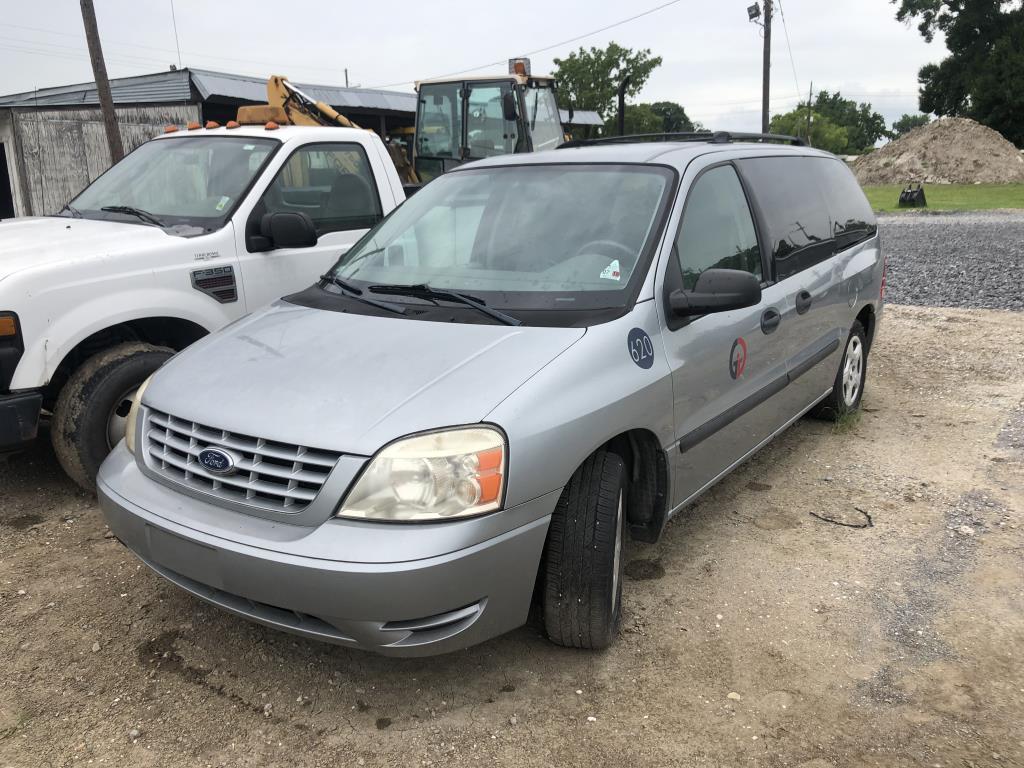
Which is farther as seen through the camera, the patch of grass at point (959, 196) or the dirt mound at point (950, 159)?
the dirt mound at point (950, 159)

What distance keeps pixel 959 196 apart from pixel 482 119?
25.1 meters

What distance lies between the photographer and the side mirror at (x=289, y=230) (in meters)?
4.68

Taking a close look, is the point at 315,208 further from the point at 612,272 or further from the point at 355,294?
the point at 612,272

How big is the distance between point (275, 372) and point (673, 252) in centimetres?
159

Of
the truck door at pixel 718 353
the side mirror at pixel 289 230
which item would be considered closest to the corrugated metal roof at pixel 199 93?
the side mirror at pixel 289 230

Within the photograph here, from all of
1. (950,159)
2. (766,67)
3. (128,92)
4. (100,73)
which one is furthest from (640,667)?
(950,159)

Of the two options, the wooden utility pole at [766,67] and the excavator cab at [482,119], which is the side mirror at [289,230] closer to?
the excavator cab at [482,119]

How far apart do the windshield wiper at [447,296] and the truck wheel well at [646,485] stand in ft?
2.07

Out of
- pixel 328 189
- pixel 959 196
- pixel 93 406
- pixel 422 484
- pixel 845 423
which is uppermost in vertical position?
pixel 328 189

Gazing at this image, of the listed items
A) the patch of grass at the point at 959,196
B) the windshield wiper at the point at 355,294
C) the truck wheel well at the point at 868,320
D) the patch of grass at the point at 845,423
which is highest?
the windshield wiper at the point at 355,294

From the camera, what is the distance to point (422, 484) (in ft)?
8.07

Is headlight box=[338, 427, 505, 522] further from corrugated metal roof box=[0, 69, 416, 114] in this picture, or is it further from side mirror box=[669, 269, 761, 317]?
corrugated metal roof box=[0, 69, 416, 114]

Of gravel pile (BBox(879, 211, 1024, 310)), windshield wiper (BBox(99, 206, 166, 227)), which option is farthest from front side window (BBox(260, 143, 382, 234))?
gravel pile (BBox(879, 211, 1024, 310))

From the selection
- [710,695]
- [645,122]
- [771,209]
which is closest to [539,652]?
[710,695]
